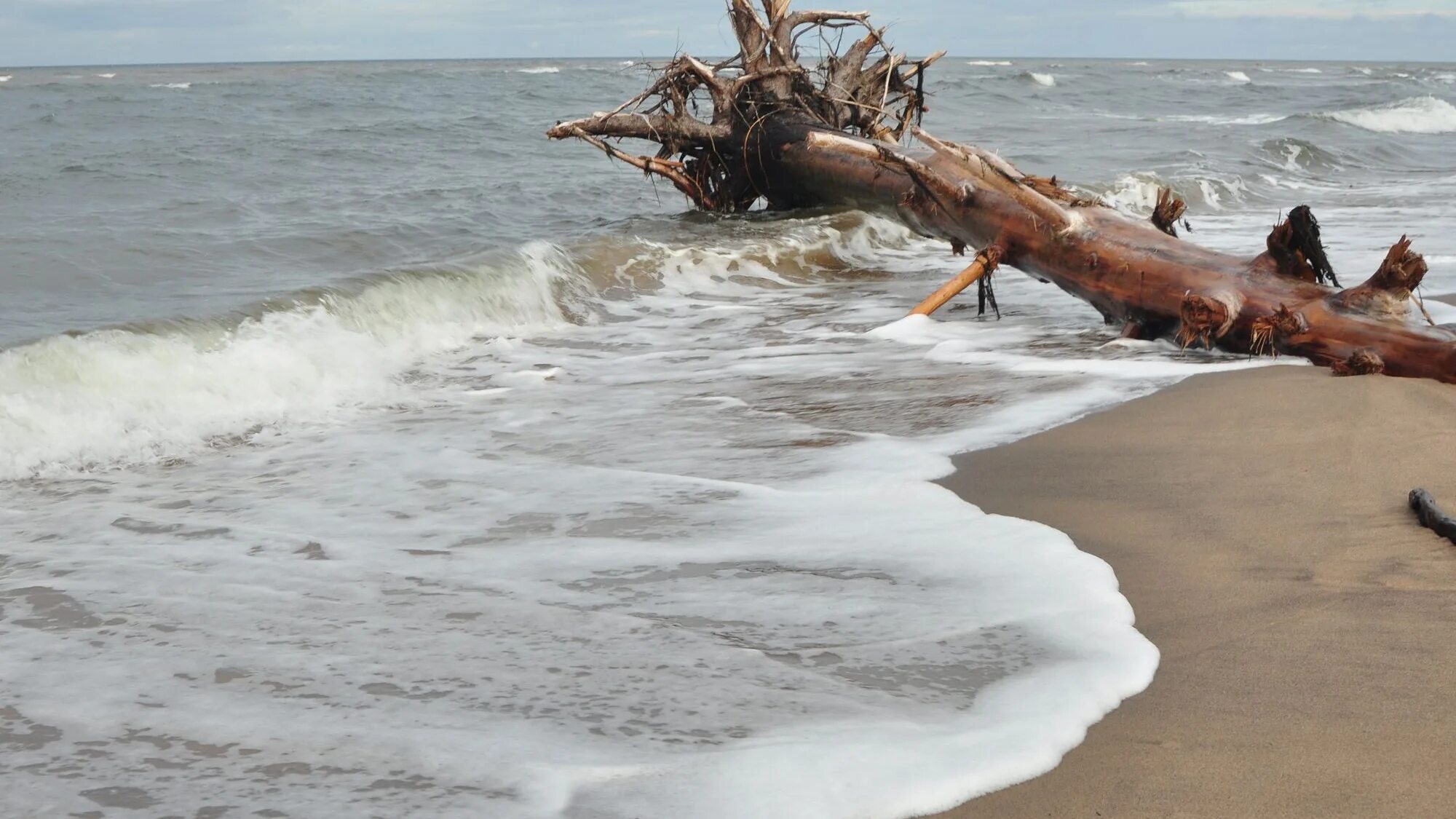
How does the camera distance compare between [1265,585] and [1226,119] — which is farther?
[1226,119]

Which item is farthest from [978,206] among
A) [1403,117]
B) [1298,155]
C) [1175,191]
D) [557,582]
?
[1403,117]

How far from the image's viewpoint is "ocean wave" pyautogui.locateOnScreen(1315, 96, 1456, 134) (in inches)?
890

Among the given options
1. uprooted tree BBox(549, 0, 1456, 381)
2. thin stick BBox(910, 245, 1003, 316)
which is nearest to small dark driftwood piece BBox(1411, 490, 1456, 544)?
uprooted tree BBox(549, 0, 1456, 381)

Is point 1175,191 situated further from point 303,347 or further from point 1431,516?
point 1431,516

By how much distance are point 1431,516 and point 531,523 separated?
2375mm

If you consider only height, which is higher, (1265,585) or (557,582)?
(1265,585)

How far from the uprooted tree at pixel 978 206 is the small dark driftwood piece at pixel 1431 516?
4.95ft

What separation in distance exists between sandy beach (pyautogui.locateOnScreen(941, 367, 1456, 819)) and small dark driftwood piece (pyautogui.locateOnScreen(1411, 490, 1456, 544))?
0.03 m

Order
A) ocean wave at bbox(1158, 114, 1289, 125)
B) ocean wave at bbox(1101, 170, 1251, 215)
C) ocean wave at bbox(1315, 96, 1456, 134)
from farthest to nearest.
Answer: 1. ocean wave at bbox(1158, 114, 1289, 125)
2. ocean wave at bbox(1315, 96, 1456, 134)
3. ocean wave at bbox(1101, 170, 1251, 215)

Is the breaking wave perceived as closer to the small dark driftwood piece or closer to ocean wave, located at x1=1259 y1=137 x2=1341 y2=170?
the small dark driftwood piece

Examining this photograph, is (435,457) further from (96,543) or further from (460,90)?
(460,90)

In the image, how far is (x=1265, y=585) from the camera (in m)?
2.80

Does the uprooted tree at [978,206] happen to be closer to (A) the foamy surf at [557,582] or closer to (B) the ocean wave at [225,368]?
(A) the foamy surf at [557,582]

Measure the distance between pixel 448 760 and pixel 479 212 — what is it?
9.53m
